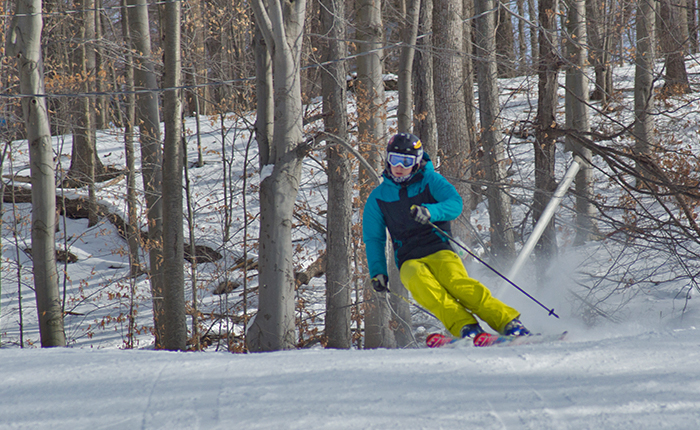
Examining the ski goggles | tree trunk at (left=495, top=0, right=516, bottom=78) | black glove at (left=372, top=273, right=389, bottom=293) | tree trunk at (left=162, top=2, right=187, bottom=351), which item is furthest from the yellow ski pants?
tree trunk at (left=162, top=2, right=187, bottom=351)

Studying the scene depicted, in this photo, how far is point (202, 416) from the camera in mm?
2250

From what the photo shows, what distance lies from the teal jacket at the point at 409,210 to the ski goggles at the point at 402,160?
159 millimetres

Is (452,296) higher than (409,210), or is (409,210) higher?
(409,210)

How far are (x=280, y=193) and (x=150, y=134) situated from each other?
16.9ft

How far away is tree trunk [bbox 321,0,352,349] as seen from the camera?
331 inches

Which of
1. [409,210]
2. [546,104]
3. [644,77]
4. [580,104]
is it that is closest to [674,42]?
[644,77]

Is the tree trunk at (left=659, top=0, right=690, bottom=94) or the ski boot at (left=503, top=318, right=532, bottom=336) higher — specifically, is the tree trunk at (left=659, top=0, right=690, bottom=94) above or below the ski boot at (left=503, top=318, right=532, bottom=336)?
above

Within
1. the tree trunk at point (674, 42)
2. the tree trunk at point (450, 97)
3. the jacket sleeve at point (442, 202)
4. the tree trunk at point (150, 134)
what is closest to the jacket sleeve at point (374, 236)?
the jacket sleeve at point (442, 202)

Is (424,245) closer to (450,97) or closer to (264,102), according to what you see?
(264,102)

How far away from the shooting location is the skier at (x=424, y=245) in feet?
13.5

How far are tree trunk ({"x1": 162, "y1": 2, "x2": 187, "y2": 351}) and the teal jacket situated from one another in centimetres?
588

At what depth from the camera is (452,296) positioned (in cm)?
431

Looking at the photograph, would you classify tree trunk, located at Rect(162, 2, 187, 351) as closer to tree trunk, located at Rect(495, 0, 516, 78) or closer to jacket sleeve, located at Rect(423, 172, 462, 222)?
tree trunk, located at Rect(495, 0, 516, 78)

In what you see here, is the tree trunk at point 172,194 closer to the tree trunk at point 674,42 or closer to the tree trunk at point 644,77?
the tree trunk at point 674,42
